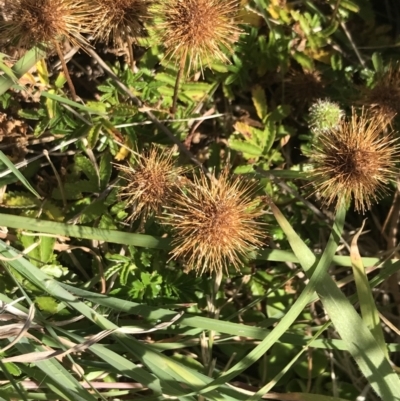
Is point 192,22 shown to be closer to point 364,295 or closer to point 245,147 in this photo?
point 245,147

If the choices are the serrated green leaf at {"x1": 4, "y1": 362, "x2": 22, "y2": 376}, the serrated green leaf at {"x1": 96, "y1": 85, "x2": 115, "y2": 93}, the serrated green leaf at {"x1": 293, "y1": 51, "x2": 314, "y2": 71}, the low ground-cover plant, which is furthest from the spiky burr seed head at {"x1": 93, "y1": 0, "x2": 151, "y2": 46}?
the serrated green leaf at {"x1": 4, "y1": 362, "x2": 22, "y2": 376}

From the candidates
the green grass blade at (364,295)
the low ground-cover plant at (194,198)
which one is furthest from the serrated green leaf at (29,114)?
the green grass blade at (364,295)

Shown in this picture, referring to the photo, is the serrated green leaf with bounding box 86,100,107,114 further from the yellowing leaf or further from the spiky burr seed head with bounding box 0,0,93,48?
the yellowing leaf

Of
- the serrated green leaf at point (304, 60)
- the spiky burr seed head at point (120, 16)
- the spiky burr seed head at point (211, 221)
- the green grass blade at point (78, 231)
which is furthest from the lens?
the serrated green leaf at point (304, 60)

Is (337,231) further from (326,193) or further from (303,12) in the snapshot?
(303,12)

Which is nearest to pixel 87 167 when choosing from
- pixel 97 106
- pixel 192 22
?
pixel 97 106

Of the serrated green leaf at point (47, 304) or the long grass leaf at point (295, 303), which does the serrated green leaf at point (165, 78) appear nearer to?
the long grass leaf at point (295, 303)
